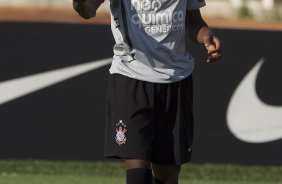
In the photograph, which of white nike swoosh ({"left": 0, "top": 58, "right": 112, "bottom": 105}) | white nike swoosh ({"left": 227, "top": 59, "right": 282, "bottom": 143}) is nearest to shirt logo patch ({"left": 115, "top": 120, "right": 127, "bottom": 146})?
white nike swoosh ({"left": 0, "top": 58, "right": 112, "bottom": 105})

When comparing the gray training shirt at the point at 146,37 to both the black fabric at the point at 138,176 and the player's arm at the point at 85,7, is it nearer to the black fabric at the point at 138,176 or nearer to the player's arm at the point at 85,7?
the player's arm at the point at 85,7

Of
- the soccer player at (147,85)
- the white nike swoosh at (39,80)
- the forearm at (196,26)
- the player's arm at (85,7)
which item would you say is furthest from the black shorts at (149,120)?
the white nike swoosh at (39,80)

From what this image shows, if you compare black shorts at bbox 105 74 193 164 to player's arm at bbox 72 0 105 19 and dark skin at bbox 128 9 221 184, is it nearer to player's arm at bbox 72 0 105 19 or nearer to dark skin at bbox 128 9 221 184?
dark skin at bbox 128 9 221 184

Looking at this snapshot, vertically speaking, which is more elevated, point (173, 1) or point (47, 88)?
point (173, 1)

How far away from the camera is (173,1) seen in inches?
245

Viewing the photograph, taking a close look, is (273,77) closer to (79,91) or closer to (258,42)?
(258,42)

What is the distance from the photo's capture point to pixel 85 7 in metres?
5.83

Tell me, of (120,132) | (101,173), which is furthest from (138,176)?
(101,173)

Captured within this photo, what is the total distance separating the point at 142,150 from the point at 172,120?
1.03ft

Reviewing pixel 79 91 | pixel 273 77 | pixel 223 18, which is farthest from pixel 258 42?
pixel 223 18

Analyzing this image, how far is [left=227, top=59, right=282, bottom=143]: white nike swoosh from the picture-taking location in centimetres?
1057

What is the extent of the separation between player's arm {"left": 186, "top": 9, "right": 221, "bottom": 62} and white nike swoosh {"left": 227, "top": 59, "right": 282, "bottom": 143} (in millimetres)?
4144

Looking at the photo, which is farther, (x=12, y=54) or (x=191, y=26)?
(x=12, y=54)

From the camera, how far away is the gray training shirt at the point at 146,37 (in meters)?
6.14
